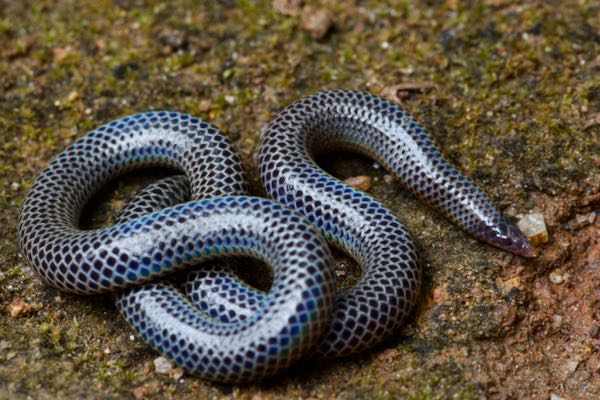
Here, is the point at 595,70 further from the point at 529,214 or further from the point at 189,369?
the point at 189,369

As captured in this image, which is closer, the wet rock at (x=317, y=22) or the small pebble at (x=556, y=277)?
the small pebble at (x=556, y=277)

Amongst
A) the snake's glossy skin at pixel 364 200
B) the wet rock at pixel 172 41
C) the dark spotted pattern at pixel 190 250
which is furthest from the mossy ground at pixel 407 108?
the dark spotted pattern at pixel 190 250

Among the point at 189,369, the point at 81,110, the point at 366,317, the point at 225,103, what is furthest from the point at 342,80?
the point at 189,369

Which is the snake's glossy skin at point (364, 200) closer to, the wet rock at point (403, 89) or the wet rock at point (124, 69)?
the wet rock at point (403, 89)

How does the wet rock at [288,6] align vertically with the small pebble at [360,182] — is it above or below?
above

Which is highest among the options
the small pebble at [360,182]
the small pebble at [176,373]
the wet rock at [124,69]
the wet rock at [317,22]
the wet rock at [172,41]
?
the wet rock at [317,22]

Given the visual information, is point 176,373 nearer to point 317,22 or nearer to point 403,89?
point 403,89
